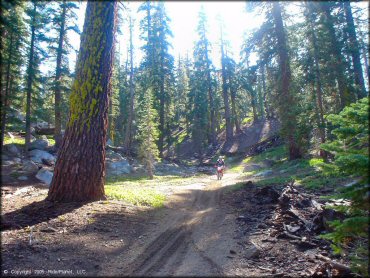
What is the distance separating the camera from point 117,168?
23.9m

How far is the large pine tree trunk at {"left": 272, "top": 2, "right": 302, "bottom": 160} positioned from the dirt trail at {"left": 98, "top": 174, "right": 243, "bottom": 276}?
1223cm

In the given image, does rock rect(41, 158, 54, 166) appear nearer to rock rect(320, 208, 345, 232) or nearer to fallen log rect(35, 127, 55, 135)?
fallen log rect(35, 127, 55, 135)

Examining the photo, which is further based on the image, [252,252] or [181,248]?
[181,248]

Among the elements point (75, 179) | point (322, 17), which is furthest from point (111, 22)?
point (322, 17)

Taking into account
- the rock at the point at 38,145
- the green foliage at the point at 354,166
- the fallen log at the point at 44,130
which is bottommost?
the green foliage at the point at 354,166

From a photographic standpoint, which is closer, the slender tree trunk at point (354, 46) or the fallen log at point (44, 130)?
the slender tree trunk at point (354, 46)

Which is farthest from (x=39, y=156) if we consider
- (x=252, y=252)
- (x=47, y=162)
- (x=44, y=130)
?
(x=252, y=252)

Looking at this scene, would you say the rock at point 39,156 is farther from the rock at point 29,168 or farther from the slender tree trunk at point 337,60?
the slender tree trunk at point 337,60

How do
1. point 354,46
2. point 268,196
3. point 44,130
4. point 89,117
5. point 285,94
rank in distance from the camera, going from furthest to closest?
point 44,130
point 285,94
point 354,46
point 268,196
point 89,117

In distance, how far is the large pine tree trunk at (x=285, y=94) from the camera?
18641mm

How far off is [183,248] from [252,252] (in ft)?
4.51

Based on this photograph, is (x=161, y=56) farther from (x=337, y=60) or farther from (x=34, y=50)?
(x=337, y=60)

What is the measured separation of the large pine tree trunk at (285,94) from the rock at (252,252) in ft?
48.5

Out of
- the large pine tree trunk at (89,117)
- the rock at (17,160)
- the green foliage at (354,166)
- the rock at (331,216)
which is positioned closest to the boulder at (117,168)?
the rock at (17,160)
